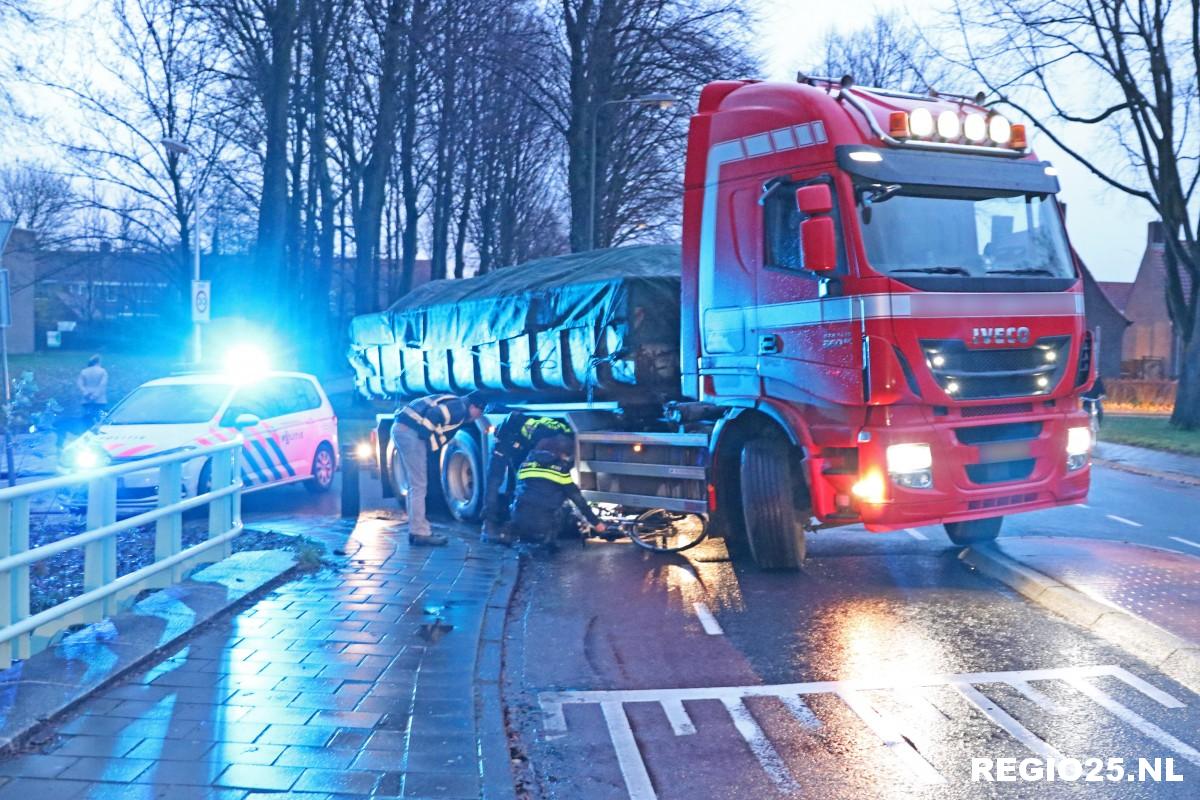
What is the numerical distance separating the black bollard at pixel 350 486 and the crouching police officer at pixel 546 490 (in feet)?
9.70

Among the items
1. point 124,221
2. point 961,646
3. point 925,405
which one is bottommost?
point 961,646

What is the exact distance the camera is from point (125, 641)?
20.9 ft

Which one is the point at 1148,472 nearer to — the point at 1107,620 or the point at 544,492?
the point at 544,492

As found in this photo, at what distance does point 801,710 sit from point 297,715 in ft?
7.86

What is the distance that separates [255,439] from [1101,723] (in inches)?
413

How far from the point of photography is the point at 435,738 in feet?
17.1

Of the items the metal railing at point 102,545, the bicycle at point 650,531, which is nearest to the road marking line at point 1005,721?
the bicycle at point 650,531

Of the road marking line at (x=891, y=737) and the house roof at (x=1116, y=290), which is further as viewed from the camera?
the house roof at (x=1116, y=290)

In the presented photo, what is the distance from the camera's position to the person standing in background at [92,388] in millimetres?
22797

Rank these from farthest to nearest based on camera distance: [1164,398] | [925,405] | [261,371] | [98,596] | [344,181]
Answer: [1164,398]
[344,181]
[261,371]
[925,405]
[98,596]

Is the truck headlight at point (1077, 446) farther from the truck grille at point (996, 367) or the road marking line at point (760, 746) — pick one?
the road marking line at point (760, 746)

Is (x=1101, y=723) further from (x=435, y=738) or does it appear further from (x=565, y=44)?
(x=565, y=44)

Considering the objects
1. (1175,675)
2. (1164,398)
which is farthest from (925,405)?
(1164,398)

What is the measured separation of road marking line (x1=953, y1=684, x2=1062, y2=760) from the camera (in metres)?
5.08
